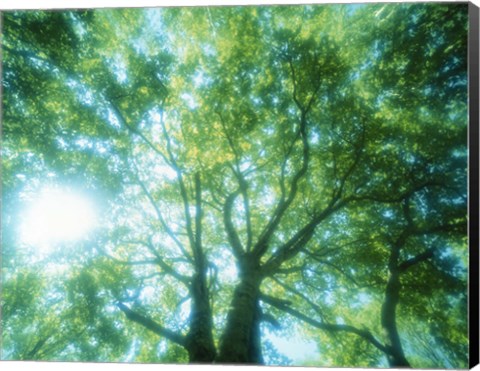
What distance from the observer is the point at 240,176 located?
26.6 ft

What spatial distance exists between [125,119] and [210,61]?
7.69 ft

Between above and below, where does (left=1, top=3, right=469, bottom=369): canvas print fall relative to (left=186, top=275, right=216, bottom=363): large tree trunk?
above

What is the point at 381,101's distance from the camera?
22.1ft

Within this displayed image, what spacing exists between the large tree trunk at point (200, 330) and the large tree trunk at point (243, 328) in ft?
1.13

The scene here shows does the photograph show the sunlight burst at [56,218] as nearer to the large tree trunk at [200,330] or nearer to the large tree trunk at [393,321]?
the large tree trunk at [200,330]

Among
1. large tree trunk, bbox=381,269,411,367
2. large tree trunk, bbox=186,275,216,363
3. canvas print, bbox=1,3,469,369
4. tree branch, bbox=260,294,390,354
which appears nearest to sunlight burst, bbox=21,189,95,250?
canvas print, bbox=1,3,469,369

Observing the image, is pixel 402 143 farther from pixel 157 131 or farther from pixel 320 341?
pixel 157 131

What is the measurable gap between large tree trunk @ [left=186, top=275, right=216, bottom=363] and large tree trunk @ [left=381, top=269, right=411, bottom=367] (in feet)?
9.36

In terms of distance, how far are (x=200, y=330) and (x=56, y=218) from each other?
4.41 m

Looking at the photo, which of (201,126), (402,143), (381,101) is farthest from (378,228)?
(201,126)

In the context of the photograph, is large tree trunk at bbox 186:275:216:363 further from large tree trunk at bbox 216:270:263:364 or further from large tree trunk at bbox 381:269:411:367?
large tree trunk at bbox 381:269:411:367

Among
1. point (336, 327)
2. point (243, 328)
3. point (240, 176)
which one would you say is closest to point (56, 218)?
point (240, 176)

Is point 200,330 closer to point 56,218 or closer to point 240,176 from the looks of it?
point 240,176

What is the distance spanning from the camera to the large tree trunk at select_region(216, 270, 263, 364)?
4.73m
